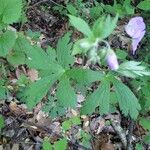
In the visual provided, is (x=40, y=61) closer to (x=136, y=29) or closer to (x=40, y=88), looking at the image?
(x=40, y=88)

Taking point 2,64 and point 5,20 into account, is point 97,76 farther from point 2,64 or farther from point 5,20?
point 2,64

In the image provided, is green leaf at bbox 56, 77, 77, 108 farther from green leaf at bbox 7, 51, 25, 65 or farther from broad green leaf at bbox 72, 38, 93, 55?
green leaf at bbox 7, 51, 25, 65

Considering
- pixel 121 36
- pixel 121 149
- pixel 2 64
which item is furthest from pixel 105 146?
pixel 121 36

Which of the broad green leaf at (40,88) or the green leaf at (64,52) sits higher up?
the green leaf at (64,52)

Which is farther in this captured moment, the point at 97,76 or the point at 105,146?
the point at 105,146

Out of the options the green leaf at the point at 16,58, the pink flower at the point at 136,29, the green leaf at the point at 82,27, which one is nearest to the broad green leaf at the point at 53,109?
the green leaf at the point at 16,58

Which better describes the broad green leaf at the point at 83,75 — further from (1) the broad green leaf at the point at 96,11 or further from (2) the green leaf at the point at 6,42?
(1) the broad green leaf at the point at 96,11

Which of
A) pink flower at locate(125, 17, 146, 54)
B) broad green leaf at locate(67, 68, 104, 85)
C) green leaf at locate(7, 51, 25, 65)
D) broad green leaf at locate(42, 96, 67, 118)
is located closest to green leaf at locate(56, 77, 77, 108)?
broad green leaf at locate(67, 68, 104, 85)
